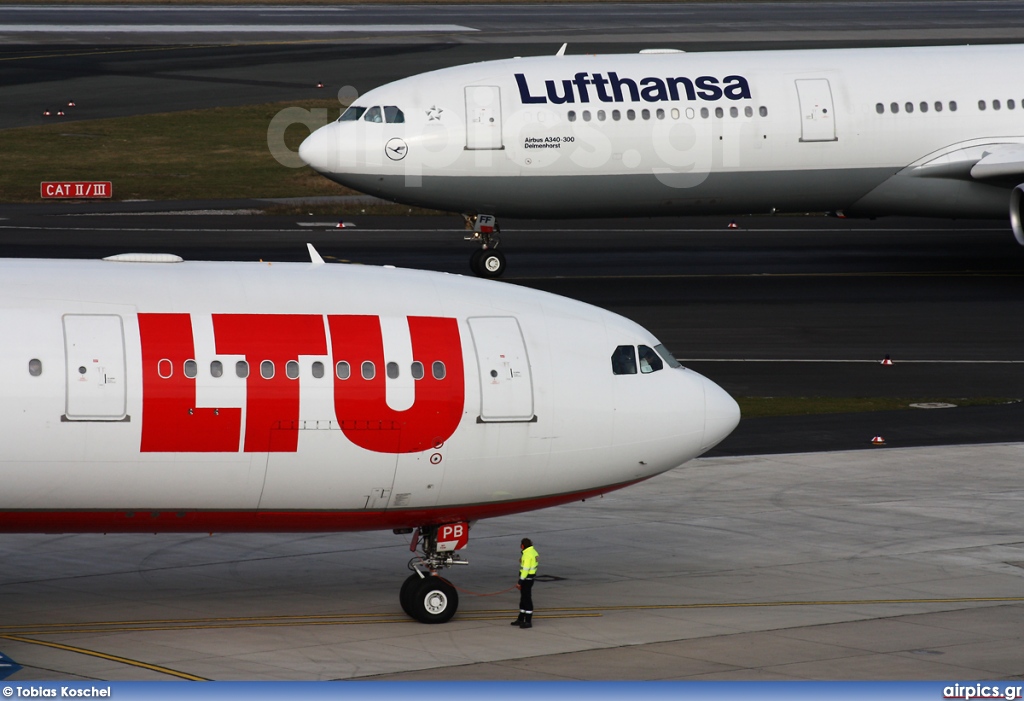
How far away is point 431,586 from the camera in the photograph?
917 inches

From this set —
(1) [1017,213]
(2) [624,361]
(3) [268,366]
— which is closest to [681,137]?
(1) [1017,213]

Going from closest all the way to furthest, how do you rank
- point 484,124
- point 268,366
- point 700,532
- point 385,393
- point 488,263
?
point 268,366
point 385,393
point 700,532
point 484,124
point 488,263

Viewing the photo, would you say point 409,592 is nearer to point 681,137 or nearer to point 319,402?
point 319,402

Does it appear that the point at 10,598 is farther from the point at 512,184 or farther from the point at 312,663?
the point at 512,184

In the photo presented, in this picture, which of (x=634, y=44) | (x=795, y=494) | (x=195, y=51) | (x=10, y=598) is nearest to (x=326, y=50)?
(x=195, y=51)

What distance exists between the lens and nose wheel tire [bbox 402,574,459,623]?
2327 cm

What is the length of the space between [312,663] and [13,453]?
455cm

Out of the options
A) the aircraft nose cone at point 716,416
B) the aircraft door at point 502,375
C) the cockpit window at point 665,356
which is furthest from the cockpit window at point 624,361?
the aircraft door at point 502,375

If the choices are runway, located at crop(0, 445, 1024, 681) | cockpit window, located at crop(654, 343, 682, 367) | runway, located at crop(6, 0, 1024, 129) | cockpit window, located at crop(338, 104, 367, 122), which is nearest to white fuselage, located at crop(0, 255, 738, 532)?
cockpit window, located at crop(654, 343, 682, 367)

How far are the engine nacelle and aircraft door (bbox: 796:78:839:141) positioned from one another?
17.2ft

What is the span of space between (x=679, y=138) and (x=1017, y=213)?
32.1 ft

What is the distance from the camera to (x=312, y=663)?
21.4 m

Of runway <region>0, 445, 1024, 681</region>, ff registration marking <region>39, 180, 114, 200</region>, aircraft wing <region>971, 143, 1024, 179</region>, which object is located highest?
ff registration marking <region>39, 180, 114, 200</region>

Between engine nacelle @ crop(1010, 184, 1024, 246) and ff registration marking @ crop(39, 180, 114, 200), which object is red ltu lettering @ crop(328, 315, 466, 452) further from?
ff registration marking @ crop(39, 180, 114, 200)
